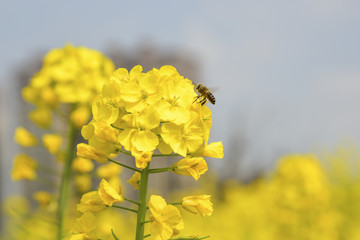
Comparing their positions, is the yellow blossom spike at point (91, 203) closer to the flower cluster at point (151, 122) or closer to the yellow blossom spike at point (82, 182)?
the flower cluster at point (151, 122)

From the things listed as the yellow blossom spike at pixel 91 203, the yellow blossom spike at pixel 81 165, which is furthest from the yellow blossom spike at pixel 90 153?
the yellow blossom spike at pixel 81 165

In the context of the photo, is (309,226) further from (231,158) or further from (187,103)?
(231,158)

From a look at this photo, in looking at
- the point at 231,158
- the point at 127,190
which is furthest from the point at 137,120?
the point at 231,158

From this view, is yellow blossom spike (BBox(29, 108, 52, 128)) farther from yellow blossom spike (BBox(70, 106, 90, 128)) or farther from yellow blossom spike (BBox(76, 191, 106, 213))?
yellow blossom spike (BBox(76, 191, 106, 213))

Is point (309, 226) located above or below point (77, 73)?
below

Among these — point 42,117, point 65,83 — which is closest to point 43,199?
point 42,117

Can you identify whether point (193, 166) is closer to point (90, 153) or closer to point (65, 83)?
point (90, 153)
